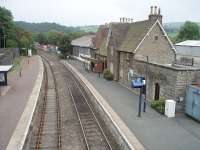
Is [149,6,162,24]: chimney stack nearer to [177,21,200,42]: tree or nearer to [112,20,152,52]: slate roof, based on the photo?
[112,20,152,52]: slate roof

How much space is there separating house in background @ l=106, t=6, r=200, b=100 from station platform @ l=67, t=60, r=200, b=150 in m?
2.37

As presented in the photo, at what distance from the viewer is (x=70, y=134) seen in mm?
19172

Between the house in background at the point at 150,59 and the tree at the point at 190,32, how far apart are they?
53.4 metres

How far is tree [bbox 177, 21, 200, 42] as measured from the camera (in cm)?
8897

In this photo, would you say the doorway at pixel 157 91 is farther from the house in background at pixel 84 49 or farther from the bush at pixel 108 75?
the house in background at pixel 84 49

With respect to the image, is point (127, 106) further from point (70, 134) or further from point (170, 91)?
point (70, 134)

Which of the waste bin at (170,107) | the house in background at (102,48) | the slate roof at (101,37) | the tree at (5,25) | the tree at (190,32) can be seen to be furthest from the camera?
the tree at (190,32)

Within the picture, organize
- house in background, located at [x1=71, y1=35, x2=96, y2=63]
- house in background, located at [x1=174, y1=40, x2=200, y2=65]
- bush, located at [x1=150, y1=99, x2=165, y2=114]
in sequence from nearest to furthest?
bush, located at [x1=150, y1=99, x2=165, y2=114]
house in background, located at [x1=174, y1=40, x2=200, y2=65]
house in background, located at [x1=71, y1=35, x2=96, y2=63]

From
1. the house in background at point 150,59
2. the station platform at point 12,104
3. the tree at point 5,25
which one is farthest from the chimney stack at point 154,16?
the tree at point 5,25

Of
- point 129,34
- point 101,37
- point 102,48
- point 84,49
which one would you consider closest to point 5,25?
point 84,49

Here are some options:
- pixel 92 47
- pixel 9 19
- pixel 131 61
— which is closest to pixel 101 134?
pixel 131 61

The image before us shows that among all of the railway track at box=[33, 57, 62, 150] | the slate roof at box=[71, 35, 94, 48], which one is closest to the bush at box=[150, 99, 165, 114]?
the railway track at box=[33, 57, 62, 150]

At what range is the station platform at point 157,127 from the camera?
16.8 metres

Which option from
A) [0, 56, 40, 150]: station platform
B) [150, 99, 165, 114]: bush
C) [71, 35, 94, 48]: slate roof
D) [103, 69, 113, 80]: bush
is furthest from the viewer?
[71, 35, 94, 48]: slate roof
